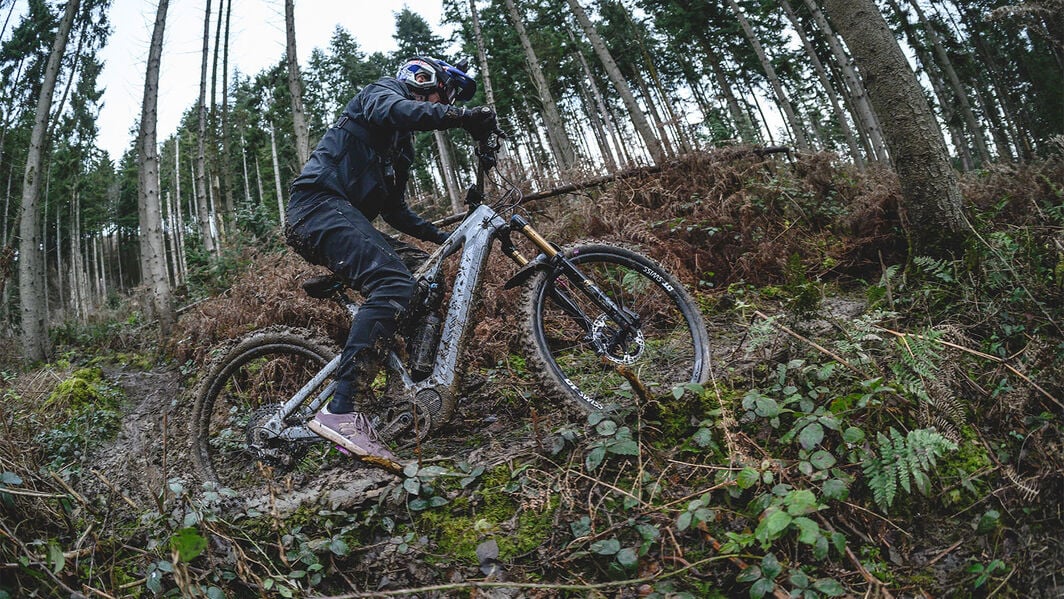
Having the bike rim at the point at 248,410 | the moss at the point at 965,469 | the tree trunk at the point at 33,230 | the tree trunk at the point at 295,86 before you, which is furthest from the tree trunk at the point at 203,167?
the moss at the point at 965,469

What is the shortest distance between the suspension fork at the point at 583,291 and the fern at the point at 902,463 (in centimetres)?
138

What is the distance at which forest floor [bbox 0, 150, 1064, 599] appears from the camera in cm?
194

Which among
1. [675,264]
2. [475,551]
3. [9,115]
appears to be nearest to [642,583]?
[475,551]

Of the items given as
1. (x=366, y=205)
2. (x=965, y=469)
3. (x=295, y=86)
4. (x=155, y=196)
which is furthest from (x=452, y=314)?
(x=295, y=86)

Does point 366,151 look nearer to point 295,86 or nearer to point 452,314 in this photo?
point 452,314

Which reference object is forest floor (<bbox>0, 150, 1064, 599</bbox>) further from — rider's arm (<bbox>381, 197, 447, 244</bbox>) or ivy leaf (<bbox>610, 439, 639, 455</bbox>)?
rider's arm (<bbox>381, 197, 447, 244</bbox>)

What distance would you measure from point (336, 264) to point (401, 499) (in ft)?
4.71

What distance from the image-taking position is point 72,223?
38531 mm

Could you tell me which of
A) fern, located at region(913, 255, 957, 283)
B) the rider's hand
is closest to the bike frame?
the rider's hand

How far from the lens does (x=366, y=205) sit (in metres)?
3.58

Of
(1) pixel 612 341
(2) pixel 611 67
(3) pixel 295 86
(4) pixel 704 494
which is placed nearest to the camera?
(4) pixel 704 494

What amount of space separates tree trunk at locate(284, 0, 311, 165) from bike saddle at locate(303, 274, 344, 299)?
1003 centimetres

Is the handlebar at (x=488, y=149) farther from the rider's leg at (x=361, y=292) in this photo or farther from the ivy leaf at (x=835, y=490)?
the ivy leaf at (x=835, y=490)

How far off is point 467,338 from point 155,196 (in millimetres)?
10916
